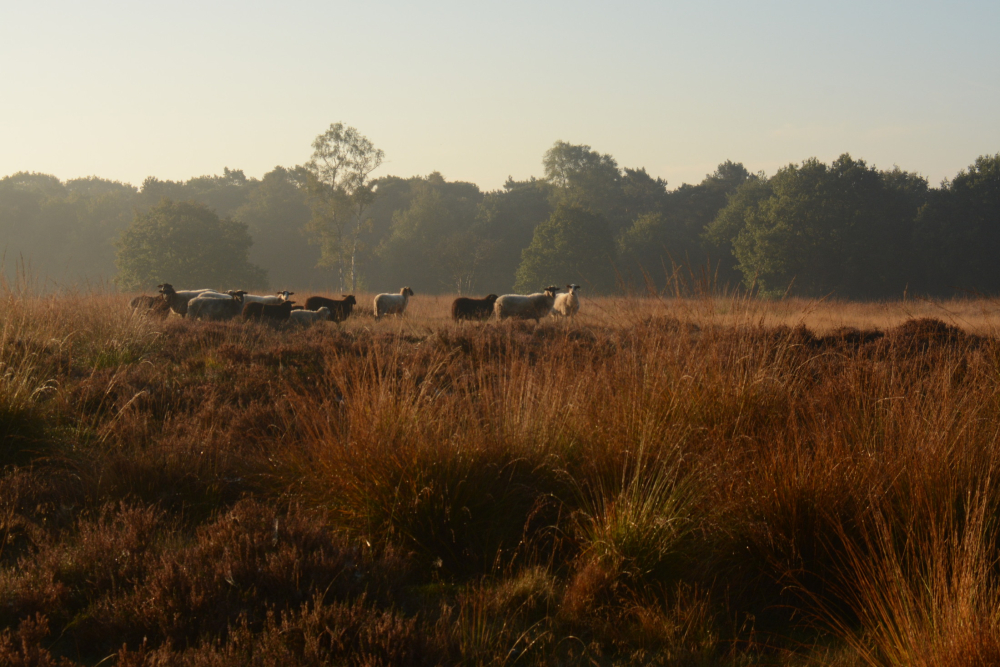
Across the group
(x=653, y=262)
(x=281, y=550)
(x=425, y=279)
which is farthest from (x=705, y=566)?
(x=425, y=279)

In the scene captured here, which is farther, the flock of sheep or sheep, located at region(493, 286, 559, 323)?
sheep, located at region(493, 286, 559, 323)

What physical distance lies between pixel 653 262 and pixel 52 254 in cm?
5039

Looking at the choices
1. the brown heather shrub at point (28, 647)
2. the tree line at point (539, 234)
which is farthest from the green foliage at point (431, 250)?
the brown heather shrub at point (28, 647)

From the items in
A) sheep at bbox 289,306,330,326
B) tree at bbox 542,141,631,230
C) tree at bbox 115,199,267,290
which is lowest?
sheep at bbox 289,306,330,326

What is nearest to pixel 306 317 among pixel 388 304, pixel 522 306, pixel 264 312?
pixel 264 312

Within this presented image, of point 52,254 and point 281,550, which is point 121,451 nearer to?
point 281,550

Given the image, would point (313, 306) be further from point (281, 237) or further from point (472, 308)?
point (281, 237)

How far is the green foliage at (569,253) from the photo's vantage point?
46.8m

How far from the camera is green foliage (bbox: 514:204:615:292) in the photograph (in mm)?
46781

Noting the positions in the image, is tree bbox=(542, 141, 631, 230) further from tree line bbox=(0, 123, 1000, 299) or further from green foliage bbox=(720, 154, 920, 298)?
green foliage bbox=(720, 154, 920, 298)

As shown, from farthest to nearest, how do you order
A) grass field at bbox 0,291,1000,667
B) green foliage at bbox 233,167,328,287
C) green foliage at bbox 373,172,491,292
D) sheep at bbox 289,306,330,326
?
1. green foliage at bbox 233,167,328,287
2. green foliage at bbox 373,172,491,292
3. sheep at bbox 289,306,330,326
4. grass field at bbox 0,291,1000,667

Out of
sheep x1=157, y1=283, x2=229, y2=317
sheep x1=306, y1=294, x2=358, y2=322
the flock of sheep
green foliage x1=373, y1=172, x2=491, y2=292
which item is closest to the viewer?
the flock of sheep

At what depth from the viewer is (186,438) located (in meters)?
5.20

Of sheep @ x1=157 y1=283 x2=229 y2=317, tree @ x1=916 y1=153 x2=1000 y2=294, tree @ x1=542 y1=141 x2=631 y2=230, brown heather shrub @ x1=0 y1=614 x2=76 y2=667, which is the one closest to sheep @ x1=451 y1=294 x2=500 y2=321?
sheep @ x1=157 y1=283 x2=229 y2=317
